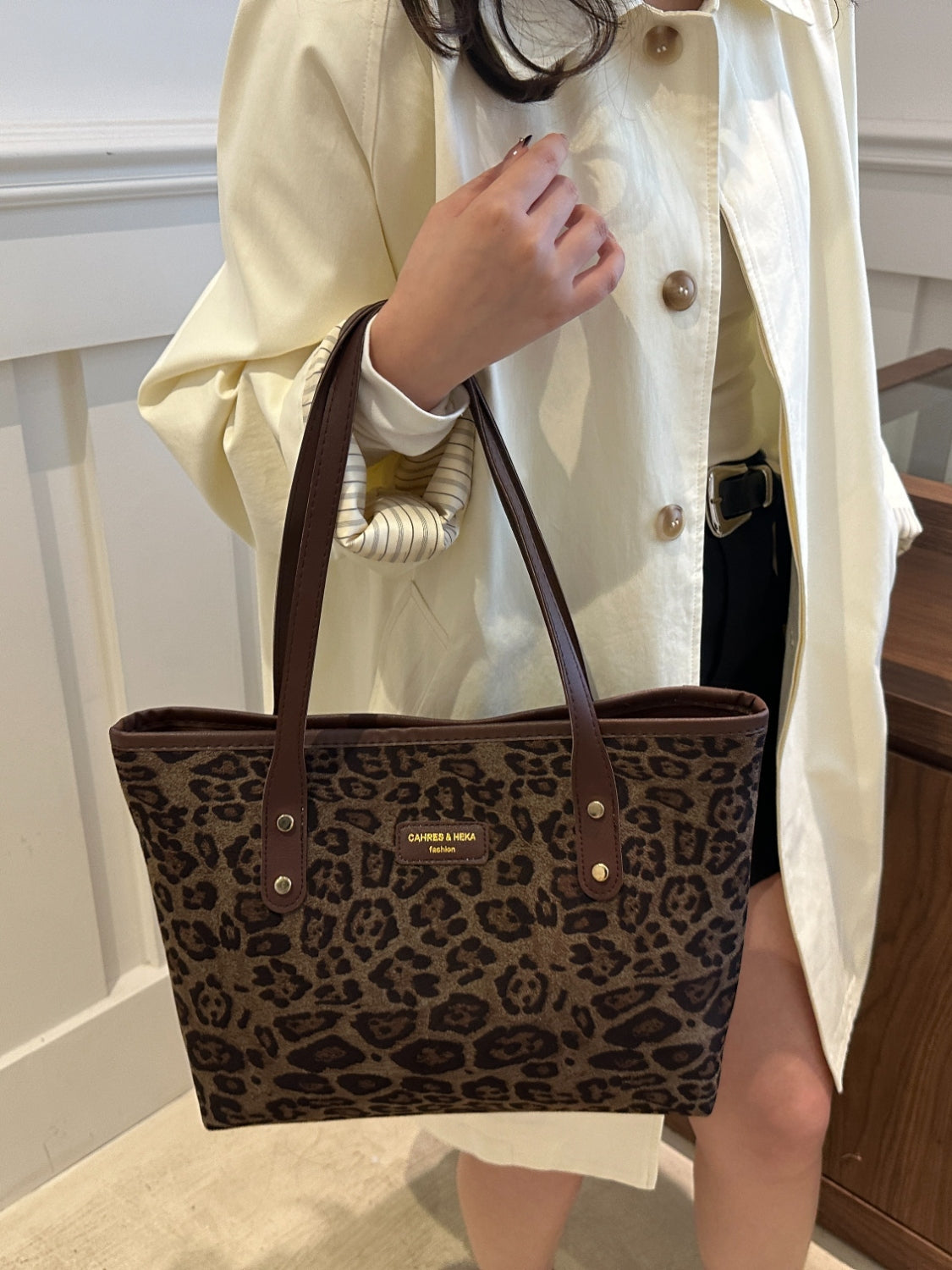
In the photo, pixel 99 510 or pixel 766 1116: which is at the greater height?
pixel 99 510

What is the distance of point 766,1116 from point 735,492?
48 cm

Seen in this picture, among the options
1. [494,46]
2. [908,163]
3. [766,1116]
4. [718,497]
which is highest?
[908,163]

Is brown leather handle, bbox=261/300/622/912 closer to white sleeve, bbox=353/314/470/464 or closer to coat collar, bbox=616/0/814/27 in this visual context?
white sleeve, bbox=353/314/470/464

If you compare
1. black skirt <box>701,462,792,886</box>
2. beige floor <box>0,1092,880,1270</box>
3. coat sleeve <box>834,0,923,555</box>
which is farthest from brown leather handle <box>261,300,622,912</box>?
beige floor <box>0,1092,880,1270</box>

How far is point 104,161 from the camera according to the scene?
992 mm

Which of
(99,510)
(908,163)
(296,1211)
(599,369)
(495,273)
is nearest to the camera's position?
(495,273)

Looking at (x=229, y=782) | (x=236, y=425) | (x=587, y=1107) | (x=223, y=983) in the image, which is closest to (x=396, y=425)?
(x=236, y=425)

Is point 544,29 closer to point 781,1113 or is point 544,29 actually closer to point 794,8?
point 794,8

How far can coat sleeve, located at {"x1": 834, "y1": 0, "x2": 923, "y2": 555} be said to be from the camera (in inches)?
31.9

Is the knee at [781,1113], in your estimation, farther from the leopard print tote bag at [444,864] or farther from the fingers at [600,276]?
the fingers at [600,276]

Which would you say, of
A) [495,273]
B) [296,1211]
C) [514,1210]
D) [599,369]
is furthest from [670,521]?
[296,1211]

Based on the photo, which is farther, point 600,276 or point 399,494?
point 399,494

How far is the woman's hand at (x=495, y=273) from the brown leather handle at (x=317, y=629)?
3 centimetres

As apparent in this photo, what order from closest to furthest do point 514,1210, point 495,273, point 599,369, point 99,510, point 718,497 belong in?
point 495,273 < point 599,369 < point 718,497 < point 514,1210 < point 99,510
